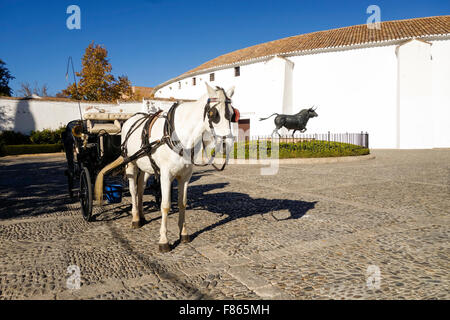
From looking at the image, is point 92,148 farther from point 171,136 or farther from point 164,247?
point 164,247

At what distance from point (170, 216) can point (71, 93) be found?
31903mm

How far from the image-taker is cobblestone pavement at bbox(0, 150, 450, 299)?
264 cm

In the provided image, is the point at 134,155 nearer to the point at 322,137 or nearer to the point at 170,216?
the point at 170,216

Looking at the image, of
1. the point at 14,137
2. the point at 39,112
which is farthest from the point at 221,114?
the point at 39,112

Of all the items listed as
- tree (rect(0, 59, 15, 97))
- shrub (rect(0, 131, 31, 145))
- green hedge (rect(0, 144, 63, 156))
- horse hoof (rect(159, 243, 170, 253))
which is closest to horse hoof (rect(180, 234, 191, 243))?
horse hoof (rect(159, 243, 170, 253))

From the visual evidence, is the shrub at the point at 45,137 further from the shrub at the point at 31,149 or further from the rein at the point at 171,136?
the rein at the point at 171,136

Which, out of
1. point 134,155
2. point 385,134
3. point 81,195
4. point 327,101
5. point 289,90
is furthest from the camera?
point 289,90

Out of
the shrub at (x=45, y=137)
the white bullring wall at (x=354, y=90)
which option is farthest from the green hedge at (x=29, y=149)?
the white bullring wall at (x=354, y=90)

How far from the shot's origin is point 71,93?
3188 cm

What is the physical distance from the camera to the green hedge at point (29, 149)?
65.9ft

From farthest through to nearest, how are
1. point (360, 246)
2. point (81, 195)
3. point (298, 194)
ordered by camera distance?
point (298, 194)
point (81, 195)
point (360, 246)

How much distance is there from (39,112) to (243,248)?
85.9ft

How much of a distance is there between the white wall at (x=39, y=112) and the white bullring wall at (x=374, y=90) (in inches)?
413
